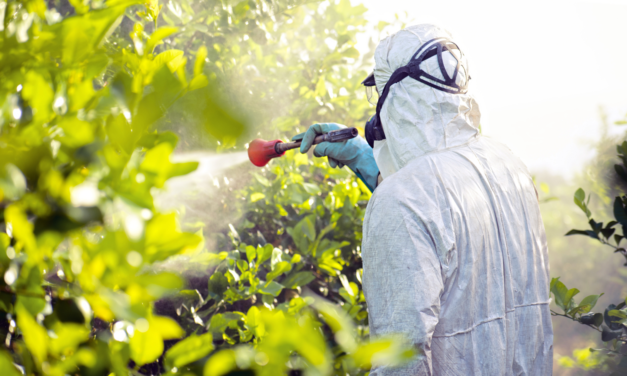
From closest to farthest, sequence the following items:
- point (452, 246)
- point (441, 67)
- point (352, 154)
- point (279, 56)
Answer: point (452, 246) < point (441, 67) < point (352, 154) < point (279, 56)

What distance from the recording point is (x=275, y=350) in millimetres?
292

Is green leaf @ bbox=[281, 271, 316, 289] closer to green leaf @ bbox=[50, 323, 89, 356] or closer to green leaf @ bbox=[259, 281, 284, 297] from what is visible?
green leaf @ bbox=[259, 281, 284, 297]

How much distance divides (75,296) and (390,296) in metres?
0.84

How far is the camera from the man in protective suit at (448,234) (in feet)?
3.50

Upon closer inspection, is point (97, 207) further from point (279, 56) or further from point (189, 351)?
point (279, 56)

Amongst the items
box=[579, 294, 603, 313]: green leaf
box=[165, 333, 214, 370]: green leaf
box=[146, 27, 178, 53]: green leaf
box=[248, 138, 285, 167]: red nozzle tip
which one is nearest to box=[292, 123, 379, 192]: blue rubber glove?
box=[248, 138, 285, 167]: red nozzle tip

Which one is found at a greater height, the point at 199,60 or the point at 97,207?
the point at 199,60

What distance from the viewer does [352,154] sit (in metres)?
1.90

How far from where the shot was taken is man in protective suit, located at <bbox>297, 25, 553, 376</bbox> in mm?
1067

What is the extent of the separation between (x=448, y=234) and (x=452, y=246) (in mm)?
35

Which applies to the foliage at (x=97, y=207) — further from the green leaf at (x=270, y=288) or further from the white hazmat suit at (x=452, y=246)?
the green leaf at (x=270, y=288)

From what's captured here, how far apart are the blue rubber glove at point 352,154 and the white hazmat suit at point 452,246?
0.46 metres

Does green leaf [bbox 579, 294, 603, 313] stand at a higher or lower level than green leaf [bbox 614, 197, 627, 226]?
lower

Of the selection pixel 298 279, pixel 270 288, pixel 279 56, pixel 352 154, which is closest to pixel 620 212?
pixel 352 154
